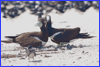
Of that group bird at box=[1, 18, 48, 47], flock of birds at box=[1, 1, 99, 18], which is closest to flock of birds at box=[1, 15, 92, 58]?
bird at box=[1, 18, 48, 47]

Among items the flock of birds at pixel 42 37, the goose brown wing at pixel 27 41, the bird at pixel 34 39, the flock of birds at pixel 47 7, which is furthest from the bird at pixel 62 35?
the flock of birds at pixel 47 7

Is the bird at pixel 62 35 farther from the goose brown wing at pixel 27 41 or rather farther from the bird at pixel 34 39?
the goose brown wing at pixel 27 41

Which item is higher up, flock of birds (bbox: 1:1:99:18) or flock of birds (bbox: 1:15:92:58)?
flock of birds (bbox: 1:15:92:58)

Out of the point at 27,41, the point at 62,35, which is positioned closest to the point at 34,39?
the point at 27,41

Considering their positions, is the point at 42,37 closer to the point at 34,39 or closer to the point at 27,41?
the point at 34,39

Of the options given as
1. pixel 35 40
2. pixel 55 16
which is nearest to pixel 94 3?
pixel 55 16

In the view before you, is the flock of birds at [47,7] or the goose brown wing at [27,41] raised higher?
the goose brown wing at [27,41]

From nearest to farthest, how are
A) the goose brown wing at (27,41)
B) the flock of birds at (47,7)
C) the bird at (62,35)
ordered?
the goose brown wing at (27,41) → the bird at (62,35) → the flock of birds at (47,7)

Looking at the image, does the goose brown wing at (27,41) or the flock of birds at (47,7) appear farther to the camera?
the flock of birds at (47,7)

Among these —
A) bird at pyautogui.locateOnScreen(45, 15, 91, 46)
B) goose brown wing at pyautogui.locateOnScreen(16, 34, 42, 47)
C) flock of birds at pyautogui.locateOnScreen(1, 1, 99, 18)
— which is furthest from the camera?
flock of birds at pyautogui.locateOnScreen(1, 1, 99, 18)

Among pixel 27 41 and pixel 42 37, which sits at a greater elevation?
pixel 42 37

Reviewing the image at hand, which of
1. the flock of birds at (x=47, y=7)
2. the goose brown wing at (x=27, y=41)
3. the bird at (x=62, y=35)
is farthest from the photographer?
the flock of birds at (x=47, y=7)

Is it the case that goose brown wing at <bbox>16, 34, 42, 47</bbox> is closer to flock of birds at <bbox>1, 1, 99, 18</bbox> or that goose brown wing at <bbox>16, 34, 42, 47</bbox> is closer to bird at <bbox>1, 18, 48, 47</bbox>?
bird at <bbox>1, 18, 48, 47</bbox>

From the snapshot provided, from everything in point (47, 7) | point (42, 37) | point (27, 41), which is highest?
point (42, 37)
